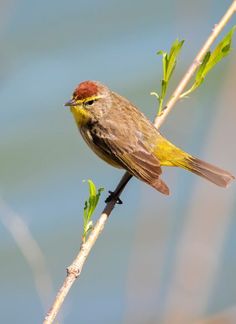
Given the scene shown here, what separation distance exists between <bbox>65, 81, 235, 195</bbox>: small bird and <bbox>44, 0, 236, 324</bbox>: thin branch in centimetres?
19

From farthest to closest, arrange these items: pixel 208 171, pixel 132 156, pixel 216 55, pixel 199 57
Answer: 1. pixel 132 156
2. pixel 208 171
3. pixel 199 57
4. pixel 216 55

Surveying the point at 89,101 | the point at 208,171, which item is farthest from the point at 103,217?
the point at 89,101

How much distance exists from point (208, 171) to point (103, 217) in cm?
124

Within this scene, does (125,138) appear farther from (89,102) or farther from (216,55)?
(216,55)

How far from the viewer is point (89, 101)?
5707 mm

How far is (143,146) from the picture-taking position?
5.55 metres

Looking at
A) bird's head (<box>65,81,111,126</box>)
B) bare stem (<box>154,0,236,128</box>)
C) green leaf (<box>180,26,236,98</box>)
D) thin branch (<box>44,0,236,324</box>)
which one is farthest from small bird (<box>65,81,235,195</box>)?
green leaf (<box>180,26,236,98</box>)

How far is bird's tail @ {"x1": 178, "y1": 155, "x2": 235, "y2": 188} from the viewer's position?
512cm

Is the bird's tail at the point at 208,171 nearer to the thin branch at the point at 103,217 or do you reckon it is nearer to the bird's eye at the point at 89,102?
the thin branch at the point at 103,217

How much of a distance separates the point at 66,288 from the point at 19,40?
6022 mm

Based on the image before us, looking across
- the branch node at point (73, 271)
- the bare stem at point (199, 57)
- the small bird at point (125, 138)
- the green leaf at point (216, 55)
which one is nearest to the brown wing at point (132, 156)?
the small bird at point (125, 138)

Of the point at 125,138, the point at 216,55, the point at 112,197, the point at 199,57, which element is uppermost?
the point at 125,138

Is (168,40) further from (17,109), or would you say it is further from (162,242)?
(162,242)

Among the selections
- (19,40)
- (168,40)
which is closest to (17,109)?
(19,40)
